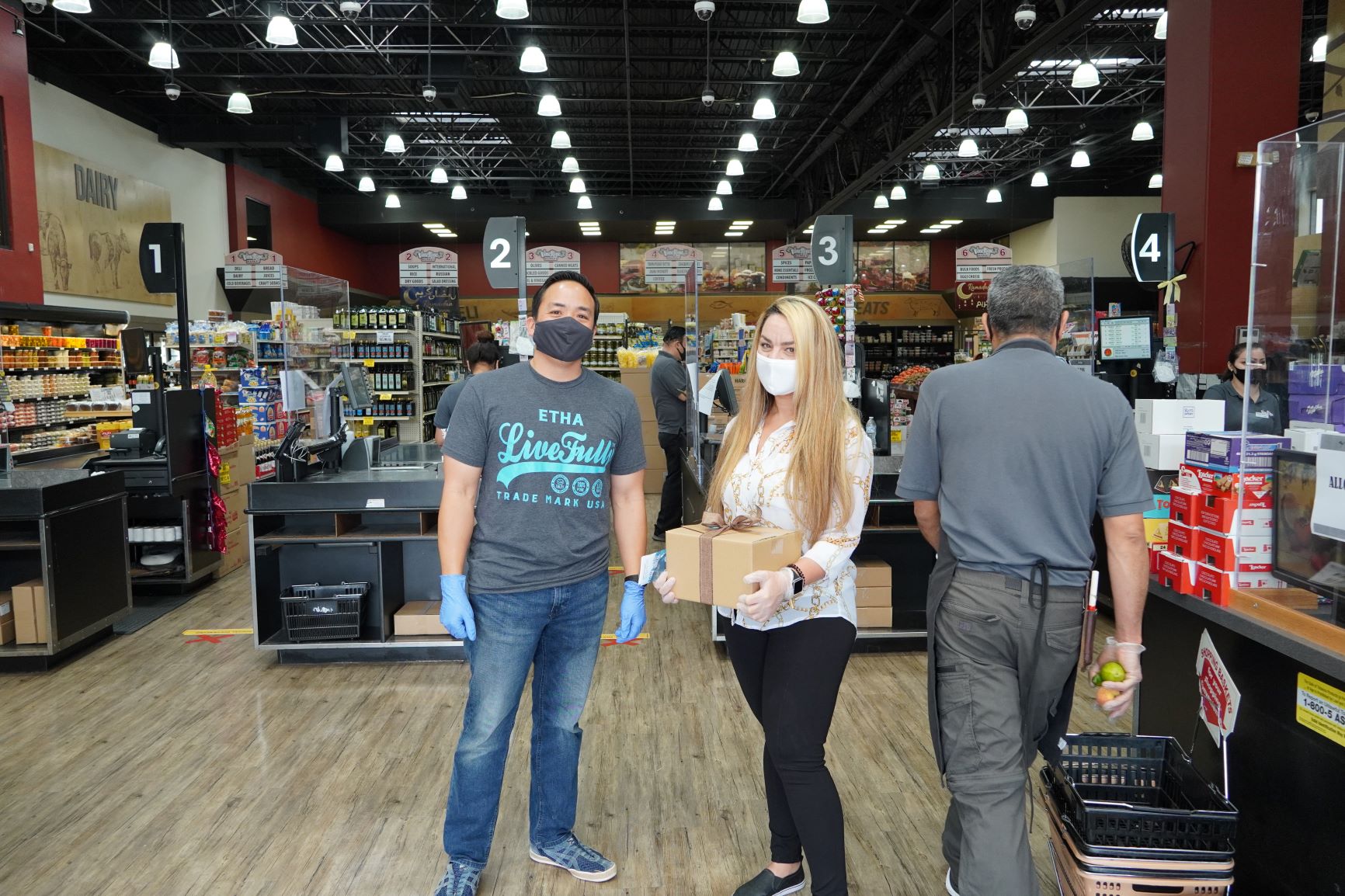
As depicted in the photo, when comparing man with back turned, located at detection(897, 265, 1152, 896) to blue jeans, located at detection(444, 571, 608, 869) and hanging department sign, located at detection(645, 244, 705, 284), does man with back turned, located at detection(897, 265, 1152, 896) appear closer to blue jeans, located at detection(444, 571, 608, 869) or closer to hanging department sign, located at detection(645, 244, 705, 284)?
blue jeans, located at detection(444, 571, 608, 869)

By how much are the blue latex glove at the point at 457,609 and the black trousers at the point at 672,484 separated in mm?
5462

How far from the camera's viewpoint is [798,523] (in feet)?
7.22

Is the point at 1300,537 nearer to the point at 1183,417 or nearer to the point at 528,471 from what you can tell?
the point at 1183,417

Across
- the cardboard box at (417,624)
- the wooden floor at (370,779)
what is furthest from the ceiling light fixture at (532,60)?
the wooden floor at (370,779)

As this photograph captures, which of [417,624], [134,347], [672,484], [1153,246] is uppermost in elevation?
[1153,246]

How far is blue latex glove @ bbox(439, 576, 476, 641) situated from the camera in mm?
→ 2365

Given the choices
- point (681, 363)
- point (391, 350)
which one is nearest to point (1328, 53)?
point (681, 363)

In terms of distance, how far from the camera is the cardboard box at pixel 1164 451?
10.4ft

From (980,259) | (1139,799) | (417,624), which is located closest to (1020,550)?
(1139,799)

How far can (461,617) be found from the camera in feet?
7.76

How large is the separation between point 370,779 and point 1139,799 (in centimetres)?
261

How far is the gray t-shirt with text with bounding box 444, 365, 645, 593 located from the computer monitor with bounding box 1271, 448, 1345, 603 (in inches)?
66.1

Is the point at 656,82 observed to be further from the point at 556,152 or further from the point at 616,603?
the point at 616,603

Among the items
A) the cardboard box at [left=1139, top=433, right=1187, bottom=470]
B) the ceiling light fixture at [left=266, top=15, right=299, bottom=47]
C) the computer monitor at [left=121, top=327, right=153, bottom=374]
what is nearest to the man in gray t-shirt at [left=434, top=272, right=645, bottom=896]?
the cardboard box at [left=1139, top=433, right=1187, bottom=470]
